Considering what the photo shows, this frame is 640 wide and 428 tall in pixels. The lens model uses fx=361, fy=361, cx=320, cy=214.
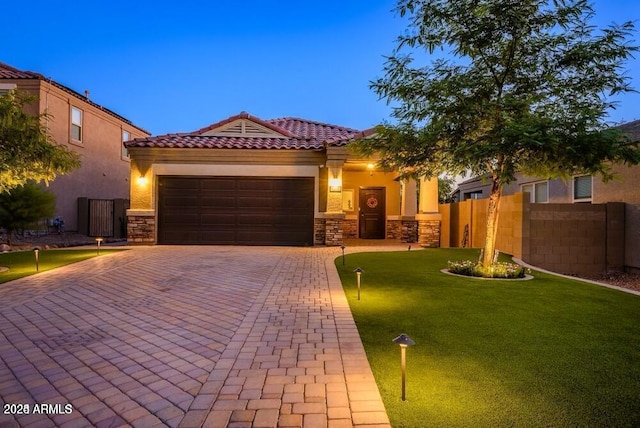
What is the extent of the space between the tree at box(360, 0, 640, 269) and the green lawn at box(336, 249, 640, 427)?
7.71ft

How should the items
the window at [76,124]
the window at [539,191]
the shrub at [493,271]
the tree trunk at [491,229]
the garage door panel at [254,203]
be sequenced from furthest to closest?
the window at [76,124] < the window at [539,191] < the garage door panel at [254,203] < the tree trunk at [491,229] < the shrub at [493,271]

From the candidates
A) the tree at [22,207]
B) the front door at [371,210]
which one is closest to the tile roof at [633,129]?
the front door at [371,210]

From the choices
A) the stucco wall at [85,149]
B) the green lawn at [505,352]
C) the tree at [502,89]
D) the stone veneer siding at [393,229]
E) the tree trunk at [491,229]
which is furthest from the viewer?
the stone veneer siding at [393,229]

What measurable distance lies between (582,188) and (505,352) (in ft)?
41.5

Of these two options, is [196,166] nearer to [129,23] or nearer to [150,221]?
[150,221]

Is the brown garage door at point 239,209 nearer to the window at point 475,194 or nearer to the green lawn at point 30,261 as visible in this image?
the green lawn at point 30,261

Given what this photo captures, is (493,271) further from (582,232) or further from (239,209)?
(239,209)

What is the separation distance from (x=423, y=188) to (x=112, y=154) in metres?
17.5

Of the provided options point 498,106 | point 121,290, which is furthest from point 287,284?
point 498,106

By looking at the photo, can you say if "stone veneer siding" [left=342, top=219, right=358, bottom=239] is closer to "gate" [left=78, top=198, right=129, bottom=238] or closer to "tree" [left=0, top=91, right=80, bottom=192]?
"gate" [left=78, top=198, right=129, bottom=238]

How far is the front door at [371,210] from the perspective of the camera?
17828mm

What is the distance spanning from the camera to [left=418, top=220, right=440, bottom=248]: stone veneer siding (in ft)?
46.1

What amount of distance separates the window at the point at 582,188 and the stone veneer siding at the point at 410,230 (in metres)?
6.10

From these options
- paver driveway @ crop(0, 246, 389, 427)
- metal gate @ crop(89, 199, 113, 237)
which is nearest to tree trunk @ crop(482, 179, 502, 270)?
paver driveway @ crop(0, 246, 389, 427)
